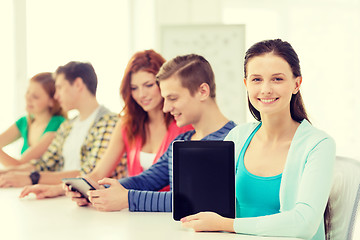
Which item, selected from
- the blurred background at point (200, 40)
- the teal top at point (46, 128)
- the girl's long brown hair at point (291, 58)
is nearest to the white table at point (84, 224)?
the girl's long brown hair at point (291, 58)

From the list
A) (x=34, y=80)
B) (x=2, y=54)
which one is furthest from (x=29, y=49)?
(x=34, y=80)

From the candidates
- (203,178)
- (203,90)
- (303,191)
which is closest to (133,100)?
(203,90)

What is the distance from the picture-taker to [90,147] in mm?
2615

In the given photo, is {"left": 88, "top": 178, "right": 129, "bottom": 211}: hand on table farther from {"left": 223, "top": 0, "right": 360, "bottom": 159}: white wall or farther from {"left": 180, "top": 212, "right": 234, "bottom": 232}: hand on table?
{"left": 223, "top": 0, "right": 360, "bottom": 159}: white wall

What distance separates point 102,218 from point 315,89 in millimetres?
3627

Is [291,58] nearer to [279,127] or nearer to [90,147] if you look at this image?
[279,127]

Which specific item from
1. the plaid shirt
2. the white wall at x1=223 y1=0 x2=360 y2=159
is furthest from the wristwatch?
the white wall at x1=223 y1=0 x2=360 y2=159

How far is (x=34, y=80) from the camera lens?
3193 mm

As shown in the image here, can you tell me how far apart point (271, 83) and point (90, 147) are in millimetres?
1457

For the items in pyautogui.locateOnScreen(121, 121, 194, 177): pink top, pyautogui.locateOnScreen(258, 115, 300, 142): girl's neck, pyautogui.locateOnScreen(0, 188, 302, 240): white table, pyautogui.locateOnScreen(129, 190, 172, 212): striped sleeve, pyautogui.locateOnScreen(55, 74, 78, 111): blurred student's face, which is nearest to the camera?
pyautogui.locateOnScreen(0, 188, 302, 240): white table

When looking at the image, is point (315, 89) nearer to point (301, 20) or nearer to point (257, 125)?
point (301, 20)

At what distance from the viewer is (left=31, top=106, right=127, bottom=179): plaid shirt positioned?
8.28 ft

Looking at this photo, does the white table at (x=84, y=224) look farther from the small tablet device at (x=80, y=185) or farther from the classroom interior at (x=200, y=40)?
the classroom interior at (x=200, y=40)

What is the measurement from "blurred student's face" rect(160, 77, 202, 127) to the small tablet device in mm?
428
